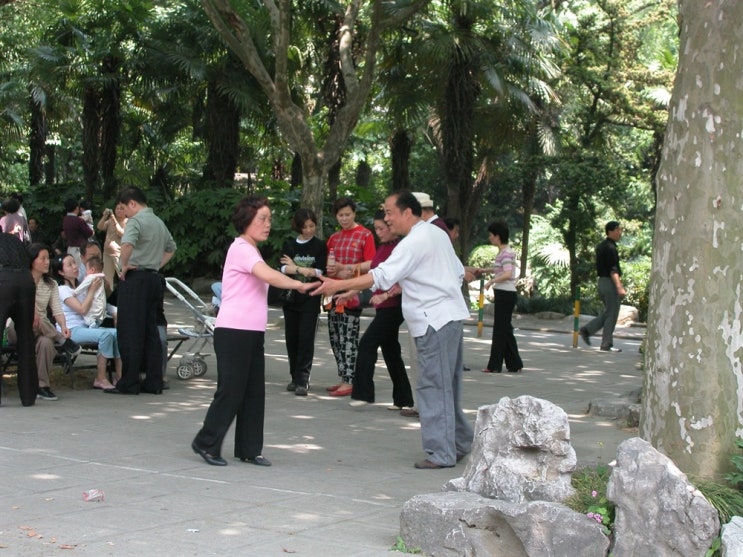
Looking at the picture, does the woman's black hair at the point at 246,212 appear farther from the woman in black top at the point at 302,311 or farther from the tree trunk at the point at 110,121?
the tree trunk at the point at 110,121

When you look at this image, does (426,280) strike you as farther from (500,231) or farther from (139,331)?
(500,231)

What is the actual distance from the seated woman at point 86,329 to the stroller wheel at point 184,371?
32.3 inches

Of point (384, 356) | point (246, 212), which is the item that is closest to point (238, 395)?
point (246, 212)

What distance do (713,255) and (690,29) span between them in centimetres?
121

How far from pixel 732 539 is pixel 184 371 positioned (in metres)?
7.79

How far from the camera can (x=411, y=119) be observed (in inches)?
915

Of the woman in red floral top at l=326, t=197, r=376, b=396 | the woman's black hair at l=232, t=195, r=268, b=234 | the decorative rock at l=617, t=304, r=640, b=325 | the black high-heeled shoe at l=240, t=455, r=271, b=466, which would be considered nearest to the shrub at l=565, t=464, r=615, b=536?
the black high-heeled shoe at l=240, t=455, r=271, b=466

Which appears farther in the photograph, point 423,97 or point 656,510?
point 423,97

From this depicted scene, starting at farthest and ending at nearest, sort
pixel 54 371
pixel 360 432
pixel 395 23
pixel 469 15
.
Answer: pixel 469 15, pixel 395 23, pixel 54 371, pixel 360 432

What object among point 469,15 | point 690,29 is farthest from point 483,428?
point 469,15

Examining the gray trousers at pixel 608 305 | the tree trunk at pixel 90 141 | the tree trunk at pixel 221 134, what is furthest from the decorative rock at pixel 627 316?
the tree trunk at pixel 90 141

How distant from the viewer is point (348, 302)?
1067 cm

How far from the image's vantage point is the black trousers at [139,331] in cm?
1055

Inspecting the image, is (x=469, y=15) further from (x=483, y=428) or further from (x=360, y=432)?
(x=483, y=428)
